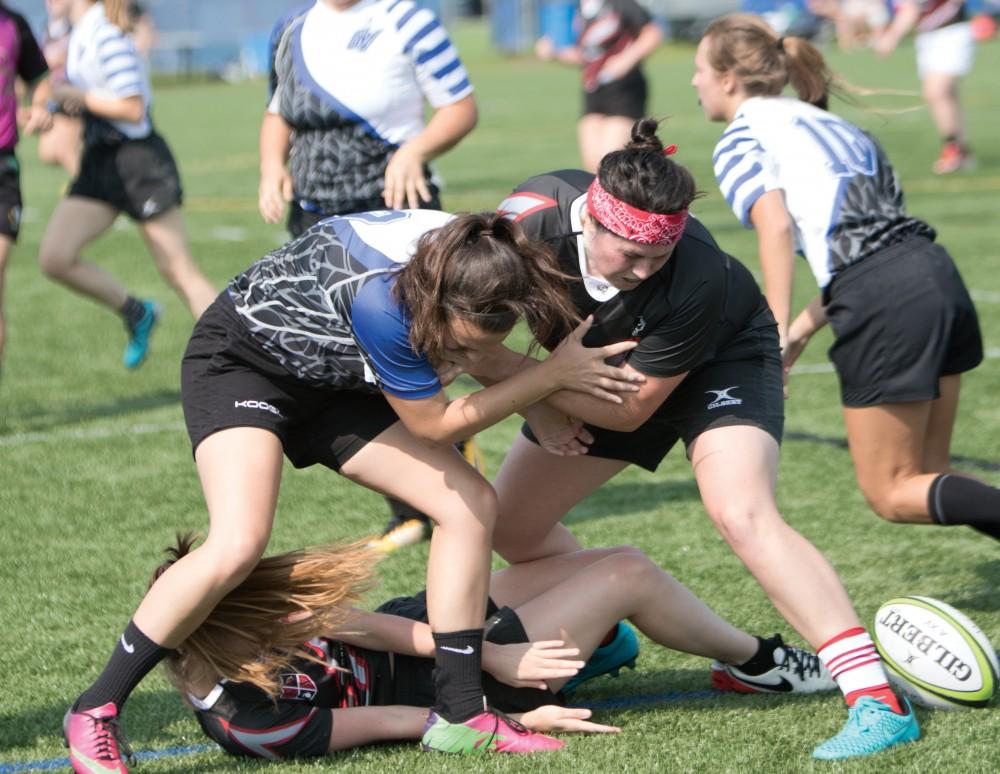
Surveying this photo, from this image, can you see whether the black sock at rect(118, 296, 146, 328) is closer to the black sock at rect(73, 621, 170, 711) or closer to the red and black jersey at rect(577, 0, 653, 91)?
the black sock at rect(73, 621, 170, 711)

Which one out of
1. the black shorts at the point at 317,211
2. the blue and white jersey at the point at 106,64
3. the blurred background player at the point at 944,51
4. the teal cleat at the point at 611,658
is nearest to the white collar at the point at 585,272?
the teal cleat at the point at 611,658

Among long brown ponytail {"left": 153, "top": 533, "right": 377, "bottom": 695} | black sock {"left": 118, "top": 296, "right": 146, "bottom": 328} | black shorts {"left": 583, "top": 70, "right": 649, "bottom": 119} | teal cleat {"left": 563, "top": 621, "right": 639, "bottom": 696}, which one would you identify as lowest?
black shorts {"left": 583, "top": 70, "right": 649, "bottom": 119}

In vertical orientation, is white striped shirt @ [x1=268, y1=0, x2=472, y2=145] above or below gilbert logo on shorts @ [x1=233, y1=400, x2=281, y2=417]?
above

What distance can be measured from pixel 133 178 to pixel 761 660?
470 centimetres

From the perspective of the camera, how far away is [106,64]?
742 centimetres

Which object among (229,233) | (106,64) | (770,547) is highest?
(106,64)

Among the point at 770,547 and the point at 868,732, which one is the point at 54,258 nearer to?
the point at 770,547

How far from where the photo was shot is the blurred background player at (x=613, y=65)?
11.6 meters

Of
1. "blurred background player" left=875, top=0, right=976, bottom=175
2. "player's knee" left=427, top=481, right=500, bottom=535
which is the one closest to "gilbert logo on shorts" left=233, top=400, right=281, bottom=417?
"player's knee" left=427, top=481, right=500, bottom=535

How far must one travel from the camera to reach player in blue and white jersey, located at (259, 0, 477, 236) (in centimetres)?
550

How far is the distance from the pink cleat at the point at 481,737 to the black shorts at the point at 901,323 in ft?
5.08

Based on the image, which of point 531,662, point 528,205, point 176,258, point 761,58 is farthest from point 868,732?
point 176,258

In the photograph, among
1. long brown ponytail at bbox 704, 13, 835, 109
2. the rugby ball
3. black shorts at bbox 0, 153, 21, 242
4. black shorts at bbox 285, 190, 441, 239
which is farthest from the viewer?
black shorts at bbox 0, 153, 21, 242

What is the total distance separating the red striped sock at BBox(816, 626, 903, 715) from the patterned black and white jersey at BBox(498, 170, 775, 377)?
782mm
